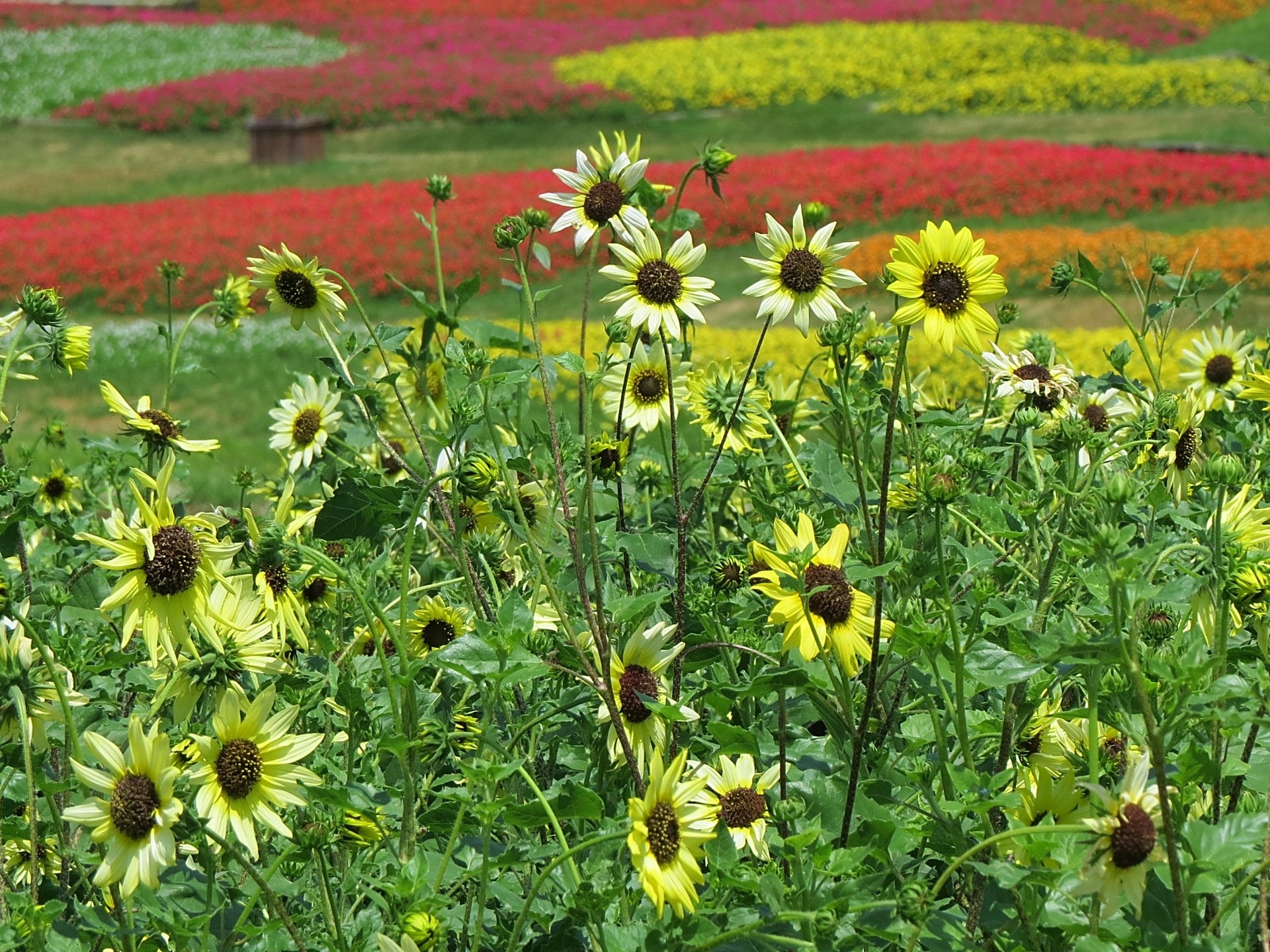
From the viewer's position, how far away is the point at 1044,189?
40.3 ft

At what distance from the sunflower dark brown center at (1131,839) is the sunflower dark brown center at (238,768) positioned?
0.92 m

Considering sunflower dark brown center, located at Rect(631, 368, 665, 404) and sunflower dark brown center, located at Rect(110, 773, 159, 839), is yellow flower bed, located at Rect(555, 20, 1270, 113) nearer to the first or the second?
sunflower dark brown center, located at Rect(631, 368, 665, 404)

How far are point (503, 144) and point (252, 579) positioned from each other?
16.6 meters

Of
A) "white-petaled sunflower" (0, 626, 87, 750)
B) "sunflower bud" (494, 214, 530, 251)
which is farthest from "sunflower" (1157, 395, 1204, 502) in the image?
"white-petaled sunflower" (0, 626, 87, 750)

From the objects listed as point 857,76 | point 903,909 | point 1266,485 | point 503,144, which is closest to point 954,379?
point 1266,485

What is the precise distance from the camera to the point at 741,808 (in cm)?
171

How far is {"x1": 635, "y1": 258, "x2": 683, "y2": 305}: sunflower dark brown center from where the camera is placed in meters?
1.99

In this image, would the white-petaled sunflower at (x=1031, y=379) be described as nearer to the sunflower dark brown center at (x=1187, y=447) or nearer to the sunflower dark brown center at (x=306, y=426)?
the sunflower dark brown center at (x=1187, y=447)

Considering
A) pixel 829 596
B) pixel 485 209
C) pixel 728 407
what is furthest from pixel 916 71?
pixel 829 596

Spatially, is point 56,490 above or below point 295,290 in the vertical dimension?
below

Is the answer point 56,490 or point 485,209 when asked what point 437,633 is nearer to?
point 56,490

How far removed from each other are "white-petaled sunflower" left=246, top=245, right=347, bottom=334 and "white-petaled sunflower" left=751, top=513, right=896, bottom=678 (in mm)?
861

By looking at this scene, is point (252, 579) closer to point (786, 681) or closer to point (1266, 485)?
point (786, 681)

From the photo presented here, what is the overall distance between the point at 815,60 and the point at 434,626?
1963cm
